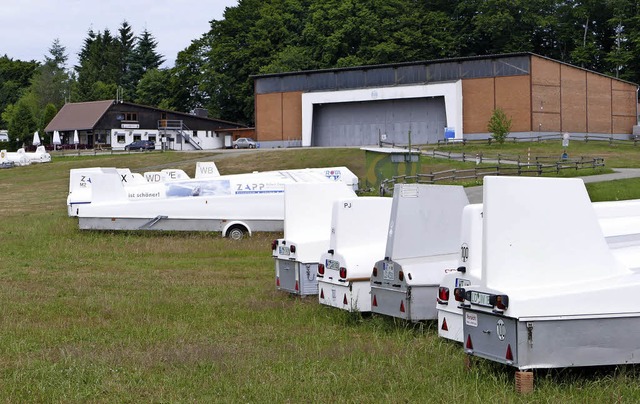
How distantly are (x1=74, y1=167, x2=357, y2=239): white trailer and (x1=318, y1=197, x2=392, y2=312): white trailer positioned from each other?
15117mm

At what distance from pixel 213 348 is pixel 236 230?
1807 centimetres

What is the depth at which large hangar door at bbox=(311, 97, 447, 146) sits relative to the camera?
8138 cm

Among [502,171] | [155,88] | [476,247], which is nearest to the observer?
[476,247]

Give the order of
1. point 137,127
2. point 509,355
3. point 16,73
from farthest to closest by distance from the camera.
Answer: point 16,73, point 137,127, point 509,355

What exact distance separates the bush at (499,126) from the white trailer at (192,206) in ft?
137

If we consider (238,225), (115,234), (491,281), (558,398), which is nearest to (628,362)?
(558,398)

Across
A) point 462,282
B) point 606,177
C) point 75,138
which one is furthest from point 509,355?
point 75,138

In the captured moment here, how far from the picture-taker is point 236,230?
1155 inches

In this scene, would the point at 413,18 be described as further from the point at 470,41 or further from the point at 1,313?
the point at 1,313

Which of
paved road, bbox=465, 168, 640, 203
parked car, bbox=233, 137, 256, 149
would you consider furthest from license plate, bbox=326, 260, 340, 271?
parked car, bbox=233, 137, 256, 149

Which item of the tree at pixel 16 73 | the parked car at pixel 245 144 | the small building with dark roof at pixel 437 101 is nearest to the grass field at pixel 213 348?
the small building with dark roof at pixel 437 101

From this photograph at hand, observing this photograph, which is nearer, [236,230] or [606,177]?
[236,230]

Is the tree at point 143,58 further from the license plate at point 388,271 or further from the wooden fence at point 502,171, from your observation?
the license plate at point 388,271

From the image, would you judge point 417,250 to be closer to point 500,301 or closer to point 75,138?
point 500,301
